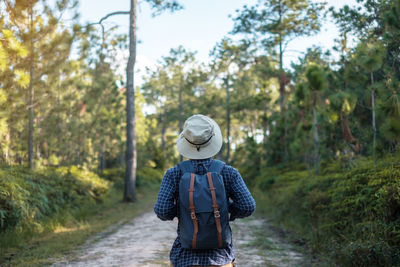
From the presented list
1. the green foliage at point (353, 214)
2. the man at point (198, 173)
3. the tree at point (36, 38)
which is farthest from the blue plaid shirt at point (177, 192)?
the tree at point (36, 38)

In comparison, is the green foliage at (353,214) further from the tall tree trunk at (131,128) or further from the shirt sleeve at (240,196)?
the tall tree trunk at (131,128)

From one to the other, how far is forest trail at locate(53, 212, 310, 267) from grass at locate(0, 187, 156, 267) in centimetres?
33

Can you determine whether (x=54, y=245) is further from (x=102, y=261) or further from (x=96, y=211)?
(x=96, y=211)

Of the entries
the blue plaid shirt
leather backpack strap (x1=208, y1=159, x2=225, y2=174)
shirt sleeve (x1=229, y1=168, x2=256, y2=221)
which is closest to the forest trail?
the blue plaid shirt

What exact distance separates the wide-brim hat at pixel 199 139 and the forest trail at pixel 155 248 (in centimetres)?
376

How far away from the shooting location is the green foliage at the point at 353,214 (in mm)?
5592

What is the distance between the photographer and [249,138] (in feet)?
89.4

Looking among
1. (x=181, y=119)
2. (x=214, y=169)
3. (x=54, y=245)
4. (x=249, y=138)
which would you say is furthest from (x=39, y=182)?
(x=181, y=119)

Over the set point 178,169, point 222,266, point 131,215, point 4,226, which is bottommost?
point 131,215

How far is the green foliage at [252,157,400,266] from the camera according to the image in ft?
18.3

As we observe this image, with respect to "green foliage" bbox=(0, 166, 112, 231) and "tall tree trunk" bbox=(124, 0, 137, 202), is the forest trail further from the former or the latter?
"tall tree trunk" bbox=(124, 0, 137, 202)

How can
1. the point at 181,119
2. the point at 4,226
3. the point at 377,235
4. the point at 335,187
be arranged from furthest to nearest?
1. the point at 181,119
2. the point at 335,187
3. the point at 4,226
4. the point at 377,235

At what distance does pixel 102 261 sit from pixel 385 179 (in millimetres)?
4934

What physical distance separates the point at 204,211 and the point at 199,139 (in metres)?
0.56
